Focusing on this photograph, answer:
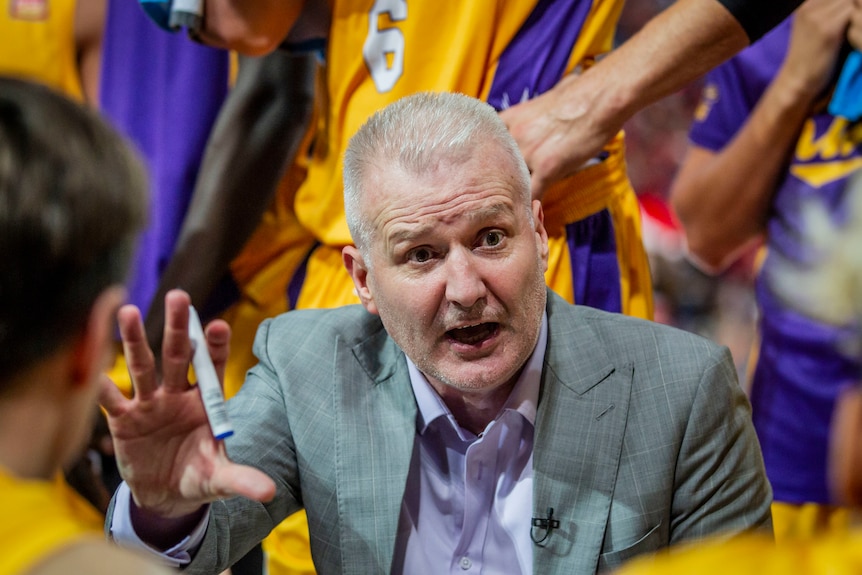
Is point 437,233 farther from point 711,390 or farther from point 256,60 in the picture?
point 256,60

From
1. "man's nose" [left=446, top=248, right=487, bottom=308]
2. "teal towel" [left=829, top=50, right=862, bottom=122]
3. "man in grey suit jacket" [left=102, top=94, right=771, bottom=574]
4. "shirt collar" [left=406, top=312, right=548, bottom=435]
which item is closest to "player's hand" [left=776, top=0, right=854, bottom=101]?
"teal towel" [left=829, top=50, right=862, bottom=122]

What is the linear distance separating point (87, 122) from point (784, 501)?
226cm

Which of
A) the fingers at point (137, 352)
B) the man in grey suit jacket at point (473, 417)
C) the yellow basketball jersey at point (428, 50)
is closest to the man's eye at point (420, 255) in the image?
the man in grey suit jacket at point (473, 417)

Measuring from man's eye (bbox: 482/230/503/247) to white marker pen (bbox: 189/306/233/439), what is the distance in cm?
51

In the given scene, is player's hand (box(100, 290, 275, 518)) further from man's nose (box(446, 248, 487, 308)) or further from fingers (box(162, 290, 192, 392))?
man's nose (box(446, 248, 487, 308))

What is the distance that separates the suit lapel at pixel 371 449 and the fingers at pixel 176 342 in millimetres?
402

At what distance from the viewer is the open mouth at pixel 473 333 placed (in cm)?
171

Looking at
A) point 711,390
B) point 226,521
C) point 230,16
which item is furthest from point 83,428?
point 230,16

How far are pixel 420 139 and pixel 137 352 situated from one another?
1.95ft

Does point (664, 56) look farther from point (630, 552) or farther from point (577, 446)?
point (630, 552)

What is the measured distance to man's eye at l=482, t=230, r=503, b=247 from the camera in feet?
5.68

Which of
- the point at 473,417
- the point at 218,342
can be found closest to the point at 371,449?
the point at 473,417

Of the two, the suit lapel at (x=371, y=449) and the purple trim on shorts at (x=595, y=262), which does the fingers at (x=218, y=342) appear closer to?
the suit lapel at (x=371, y=449)

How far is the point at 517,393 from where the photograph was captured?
179 cm
